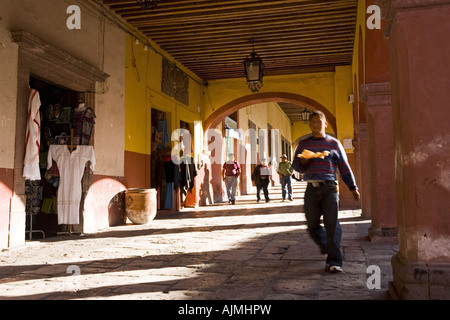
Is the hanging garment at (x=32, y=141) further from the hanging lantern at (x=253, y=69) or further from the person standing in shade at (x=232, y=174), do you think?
the person standing in shade at (x=232, y=174)

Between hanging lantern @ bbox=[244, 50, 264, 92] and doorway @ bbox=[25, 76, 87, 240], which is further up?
hanging lantern @ bbox=[244, 50, 264, 92]

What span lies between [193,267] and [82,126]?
12.5 feet

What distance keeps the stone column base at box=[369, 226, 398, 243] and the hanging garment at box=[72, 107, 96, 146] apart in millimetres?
4722

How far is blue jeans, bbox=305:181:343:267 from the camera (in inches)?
144

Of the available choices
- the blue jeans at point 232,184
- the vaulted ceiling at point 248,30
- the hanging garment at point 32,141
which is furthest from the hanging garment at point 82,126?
the blue jeans at point 232,184

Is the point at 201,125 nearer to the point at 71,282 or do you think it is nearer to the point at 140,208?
the point at 140,208

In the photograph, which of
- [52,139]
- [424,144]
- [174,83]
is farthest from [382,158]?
[174,83]

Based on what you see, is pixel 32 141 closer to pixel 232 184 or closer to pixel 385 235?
pixel 385 235

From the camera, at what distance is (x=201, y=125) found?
1312 cm

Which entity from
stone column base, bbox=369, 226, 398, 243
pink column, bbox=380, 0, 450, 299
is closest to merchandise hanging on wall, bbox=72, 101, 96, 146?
stone column base, bbox=369, 226, 398, 243

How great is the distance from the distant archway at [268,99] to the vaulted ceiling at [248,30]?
1000mm

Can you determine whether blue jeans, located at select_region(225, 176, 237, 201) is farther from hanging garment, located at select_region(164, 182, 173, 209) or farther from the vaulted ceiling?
the vaulted ceiling

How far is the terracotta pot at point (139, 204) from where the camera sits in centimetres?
790

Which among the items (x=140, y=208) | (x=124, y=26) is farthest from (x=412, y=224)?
(x=124, y=26)
